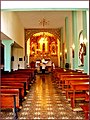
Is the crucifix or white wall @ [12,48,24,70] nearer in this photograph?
the crucifix

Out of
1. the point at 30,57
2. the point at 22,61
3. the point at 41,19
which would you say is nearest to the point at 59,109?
the point at 41,19

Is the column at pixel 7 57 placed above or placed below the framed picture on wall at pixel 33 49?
below

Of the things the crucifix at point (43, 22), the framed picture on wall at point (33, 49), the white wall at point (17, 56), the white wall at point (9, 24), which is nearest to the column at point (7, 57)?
the white wall at point (9, 24)

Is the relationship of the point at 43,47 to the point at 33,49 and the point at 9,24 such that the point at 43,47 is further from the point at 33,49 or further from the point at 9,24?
the point at 9,24

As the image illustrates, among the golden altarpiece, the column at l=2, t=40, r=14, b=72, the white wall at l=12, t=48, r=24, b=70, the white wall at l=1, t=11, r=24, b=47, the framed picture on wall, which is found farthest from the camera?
the framed picture on wall

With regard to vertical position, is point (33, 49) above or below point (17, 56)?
above

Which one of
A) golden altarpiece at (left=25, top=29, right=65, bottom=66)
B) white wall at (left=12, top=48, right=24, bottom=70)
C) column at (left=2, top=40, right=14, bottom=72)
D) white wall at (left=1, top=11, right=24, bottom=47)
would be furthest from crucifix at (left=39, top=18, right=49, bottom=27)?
golden altarpiece at (left=25, top=29, right=65, bottom=66)

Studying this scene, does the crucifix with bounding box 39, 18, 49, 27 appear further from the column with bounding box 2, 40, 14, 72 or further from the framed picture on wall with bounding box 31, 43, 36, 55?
the framed picture on wall with bounding box 31, 43, 36, 55

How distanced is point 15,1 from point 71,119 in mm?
2591

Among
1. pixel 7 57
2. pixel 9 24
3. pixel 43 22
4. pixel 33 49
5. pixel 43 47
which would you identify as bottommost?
pixel 7 57

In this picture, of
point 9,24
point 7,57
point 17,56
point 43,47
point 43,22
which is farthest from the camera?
point 43,47

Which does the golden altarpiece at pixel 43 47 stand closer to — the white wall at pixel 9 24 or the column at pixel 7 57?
the white wall at pixel 9 24

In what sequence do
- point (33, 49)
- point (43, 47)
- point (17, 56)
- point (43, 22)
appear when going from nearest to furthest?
point (43, 22) → point (17, 56) → point (33, 49) → point (43, 47)

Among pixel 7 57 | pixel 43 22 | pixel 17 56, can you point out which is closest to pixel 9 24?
pixel 7 57
